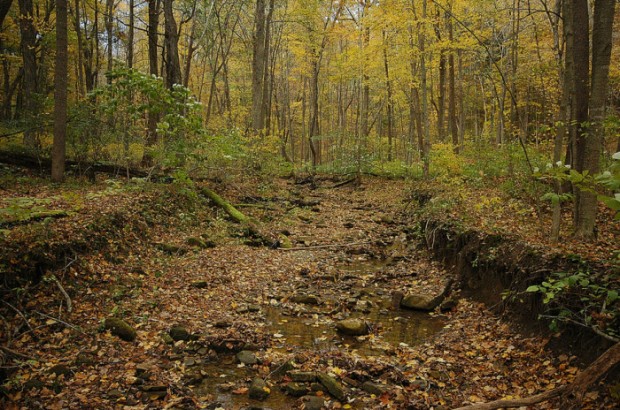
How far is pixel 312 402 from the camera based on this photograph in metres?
4.39

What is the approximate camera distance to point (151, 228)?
9164 mm

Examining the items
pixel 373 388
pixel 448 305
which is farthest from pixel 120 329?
pixel 448 305

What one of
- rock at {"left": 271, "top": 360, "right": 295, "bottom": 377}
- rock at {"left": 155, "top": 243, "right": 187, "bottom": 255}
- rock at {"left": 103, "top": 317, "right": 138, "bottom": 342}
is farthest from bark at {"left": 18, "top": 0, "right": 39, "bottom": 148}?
rock at {"left": 271, "top": 360, "right": 295, "bottom": 377}

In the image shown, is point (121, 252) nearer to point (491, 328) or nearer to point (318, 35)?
point (491, 328)

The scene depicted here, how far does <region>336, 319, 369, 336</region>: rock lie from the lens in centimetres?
629

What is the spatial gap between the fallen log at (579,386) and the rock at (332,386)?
1505 mm

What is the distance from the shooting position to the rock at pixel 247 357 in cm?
528

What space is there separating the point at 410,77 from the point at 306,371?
1839 centimetres

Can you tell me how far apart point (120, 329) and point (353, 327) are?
11.5 ft

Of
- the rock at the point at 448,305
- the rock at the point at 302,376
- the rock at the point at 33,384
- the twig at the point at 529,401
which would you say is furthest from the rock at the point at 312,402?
the rock at the point at 448,305

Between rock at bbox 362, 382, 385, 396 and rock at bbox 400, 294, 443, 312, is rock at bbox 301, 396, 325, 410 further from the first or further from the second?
rock at bbox 400, 294, 443, 312

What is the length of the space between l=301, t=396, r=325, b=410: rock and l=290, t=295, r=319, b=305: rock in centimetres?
313

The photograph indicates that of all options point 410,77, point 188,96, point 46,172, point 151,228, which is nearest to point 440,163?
point 410,77

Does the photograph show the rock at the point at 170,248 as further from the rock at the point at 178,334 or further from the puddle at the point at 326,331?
the rock at the point at 178,334
